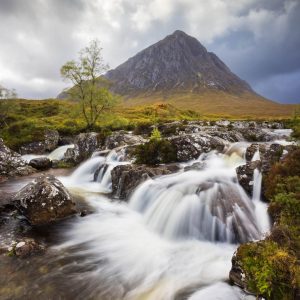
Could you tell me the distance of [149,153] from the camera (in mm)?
20953

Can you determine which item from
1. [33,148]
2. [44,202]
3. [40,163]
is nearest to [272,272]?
[44,202]

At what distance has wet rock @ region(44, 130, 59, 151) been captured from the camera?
35156 millimetres

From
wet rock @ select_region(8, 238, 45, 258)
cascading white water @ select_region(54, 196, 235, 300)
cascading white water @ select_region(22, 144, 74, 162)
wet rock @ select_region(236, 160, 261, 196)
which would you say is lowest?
cascading white water @ select_region(54, 196, 235, 300)

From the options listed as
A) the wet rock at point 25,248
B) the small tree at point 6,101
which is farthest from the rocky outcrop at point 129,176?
the small tree at point 6,101

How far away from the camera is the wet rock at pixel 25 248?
32.1 feet

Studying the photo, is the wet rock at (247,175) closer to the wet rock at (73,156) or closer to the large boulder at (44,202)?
the large boulder at (44,202)

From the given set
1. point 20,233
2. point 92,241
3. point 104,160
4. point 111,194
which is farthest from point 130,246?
point 104,160

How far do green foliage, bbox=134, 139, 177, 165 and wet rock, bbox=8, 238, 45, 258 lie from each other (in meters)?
11.4

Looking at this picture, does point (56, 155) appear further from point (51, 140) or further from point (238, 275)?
point (238, 275)

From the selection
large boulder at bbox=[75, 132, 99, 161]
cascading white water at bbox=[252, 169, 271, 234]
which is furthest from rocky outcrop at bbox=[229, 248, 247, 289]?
large boulder at bbox=[75, 132, 99, 161]

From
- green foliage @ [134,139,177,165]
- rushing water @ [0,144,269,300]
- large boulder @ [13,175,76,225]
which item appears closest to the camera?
rushing water @ [0,144,269,300]

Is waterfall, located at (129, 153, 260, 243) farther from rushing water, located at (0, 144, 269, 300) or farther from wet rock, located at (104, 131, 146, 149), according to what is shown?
wet rock, located at (104, 131, 146, 149)

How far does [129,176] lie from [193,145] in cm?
680

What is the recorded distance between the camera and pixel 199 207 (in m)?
12.2
